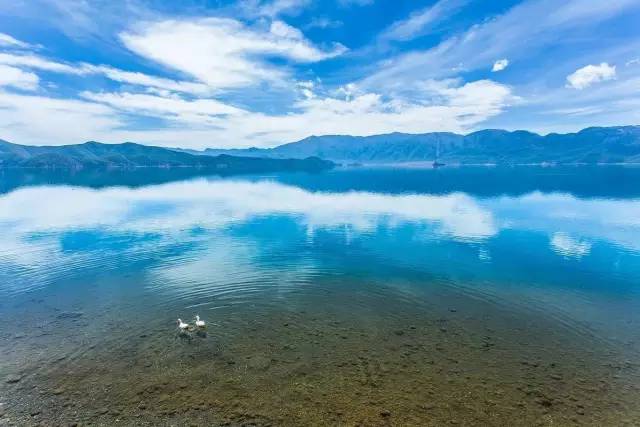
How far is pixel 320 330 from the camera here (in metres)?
27.6

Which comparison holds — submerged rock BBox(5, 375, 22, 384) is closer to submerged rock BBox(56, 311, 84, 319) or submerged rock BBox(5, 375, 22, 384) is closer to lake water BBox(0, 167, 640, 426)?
lake water BBox(0, 167, 640, 426)

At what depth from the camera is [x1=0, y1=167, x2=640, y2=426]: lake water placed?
19016mm

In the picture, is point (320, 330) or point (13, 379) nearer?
point (13, 379)

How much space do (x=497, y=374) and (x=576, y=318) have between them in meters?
13.1

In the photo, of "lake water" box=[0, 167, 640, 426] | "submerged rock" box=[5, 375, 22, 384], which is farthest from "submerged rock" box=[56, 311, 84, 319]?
"submerged rock" box=[5, 375, 22, 384]

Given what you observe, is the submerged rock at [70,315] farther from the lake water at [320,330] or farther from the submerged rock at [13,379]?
the submerged rock at [13,379]

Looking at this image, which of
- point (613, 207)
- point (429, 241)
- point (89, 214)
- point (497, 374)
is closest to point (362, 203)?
point (429, 241)

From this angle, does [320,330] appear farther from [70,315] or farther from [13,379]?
[70,315]

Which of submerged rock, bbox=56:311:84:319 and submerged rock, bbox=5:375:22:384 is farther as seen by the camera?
submerged rock, bbox=56:311:84:319

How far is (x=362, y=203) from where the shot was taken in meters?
106

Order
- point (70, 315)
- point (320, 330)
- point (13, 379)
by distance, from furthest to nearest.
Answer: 1. point (70, 315)
2. point (320, 330)
3. point (13, 379)

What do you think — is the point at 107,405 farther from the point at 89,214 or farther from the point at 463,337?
the point at 89,214

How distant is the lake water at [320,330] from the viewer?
19.0m

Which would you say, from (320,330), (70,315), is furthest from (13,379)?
(320,330)
